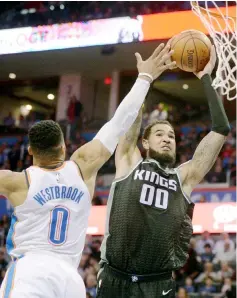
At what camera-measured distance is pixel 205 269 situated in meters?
9.13

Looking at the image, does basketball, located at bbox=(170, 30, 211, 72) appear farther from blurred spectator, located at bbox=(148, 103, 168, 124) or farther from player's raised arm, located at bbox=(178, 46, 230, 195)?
blurred spectator, located at bbox=(148, 103, 168, 124)

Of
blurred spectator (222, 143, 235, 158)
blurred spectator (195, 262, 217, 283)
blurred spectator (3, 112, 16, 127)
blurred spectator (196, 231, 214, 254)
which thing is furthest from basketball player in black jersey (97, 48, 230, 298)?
blurred spectator (3, 112, 16, 127)

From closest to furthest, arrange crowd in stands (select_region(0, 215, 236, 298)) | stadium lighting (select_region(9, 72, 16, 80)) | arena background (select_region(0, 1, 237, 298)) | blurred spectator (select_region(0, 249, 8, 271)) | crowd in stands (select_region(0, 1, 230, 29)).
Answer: crowd in stands (select_region(0, 215, 236, 298)) < arena background (select_region(0, 1, 237, 298)) < blurred spectator (select_region(0, 249, 8, 271)) < crowd in stands (select_region(0, 1, 230, 29)) < stadium lighting (select_region(9, 72, 16, 80))

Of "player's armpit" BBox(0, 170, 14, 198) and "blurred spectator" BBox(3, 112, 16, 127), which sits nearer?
"player's armpit" BBox(0, 170, 14, 198)

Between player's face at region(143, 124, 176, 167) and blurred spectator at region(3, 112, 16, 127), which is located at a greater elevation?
blurred spectator at region(3, 112, 16, 127)

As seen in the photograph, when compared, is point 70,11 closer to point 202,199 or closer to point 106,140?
point 202,199

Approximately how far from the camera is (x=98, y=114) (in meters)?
17.9

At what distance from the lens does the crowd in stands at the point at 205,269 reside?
8742 mm

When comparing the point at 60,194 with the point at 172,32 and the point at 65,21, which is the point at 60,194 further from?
the point at 65,21

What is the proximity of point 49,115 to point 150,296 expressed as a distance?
49.7ft

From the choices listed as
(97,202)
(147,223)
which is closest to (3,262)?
(97,202)

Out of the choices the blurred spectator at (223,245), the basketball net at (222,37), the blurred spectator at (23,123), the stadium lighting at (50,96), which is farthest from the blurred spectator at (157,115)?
the basketball net at (222,37)

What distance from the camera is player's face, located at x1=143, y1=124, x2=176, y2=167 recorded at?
3934mm

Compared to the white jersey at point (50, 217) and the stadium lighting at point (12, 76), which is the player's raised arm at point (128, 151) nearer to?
the white jersey at point (50, 217)
